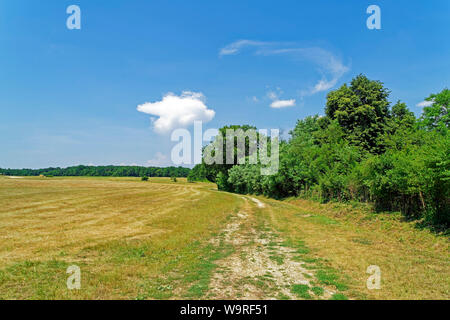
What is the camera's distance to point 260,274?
7.69 metres

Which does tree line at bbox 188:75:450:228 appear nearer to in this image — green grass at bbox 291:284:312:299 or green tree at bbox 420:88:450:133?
green tree at bbox 420:88:450:133

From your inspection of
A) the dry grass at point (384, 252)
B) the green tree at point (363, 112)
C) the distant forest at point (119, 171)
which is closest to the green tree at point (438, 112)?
the dry grass at point (384, 252)

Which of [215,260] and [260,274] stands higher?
[260,274]

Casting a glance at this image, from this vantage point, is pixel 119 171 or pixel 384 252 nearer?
pixel 384 252

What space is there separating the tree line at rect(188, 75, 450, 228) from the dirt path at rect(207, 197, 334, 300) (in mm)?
8752

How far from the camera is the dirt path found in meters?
6.18

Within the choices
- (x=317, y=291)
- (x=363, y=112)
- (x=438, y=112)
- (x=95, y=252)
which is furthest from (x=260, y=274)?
(x=363, y=112)

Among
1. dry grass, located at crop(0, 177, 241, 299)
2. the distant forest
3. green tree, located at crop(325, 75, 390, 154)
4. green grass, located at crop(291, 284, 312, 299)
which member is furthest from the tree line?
the distant forest

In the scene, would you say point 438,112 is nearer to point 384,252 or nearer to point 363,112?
point 384,252

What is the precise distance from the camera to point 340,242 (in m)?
12.2

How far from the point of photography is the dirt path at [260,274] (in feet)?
20.3

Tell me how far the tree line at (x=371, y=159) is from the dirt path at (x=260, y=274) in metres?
8.75

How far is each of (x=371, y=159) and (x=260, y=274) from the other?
15.2 metres
